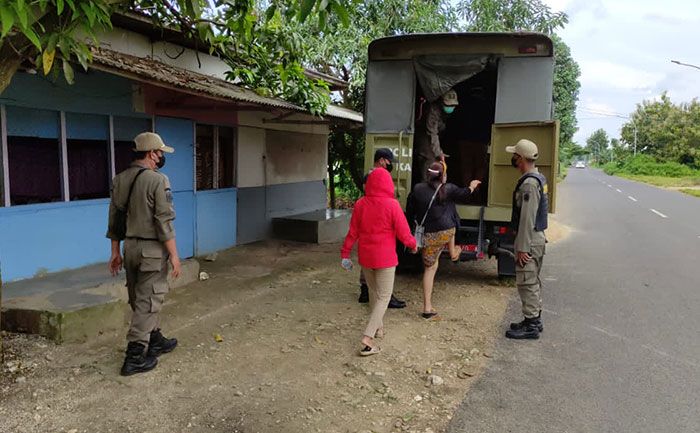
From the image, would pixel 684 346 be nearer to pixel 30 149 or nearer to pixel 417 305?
pixel 417 305

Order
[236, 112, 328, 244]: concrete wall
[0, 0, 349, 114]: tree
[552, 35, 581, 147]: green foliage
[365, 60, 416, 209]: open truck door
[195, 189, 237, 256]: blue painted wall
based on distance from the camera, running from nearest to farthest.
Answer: [0, 0, 349, 114]: tree → [365, 60, 416, 209]: open truck door → [195, 189, 237, 256]: blue painted wall → [236, 112, 328, 244]: concrete wall → [552, 35, 581, 147]: green foliage

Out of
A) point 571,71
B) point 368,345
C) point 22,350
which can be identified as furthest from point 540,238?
point 571,71

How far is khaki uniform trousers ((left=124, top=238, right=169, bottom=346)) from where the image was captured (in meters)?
3.92

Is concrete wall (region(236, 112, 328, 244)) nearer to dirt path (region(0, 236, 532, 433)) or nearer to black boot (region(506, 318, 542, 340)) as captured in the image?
dirt path (region(0, 236, 532, 433))

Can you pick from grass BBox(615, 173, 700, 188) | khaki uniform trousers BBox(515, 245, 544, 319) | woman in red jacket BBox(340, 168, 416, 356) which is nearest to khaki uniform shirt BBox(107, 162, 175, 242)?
woman in red jacket BBox(340, 168, 416, 356)

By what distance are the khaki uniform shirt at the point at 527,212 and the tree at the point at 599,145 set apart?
109 m

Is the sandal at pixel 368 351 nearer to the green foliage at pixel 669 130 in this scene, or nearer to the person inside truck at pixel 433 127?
the person inside truck at pixel 433 127

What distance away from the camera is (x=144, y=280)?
13.0 ft

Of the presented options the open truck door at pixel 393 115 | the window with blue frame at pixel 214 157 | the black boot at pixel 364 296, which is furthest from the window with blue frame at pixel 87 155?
the black boot at pixel 364 296

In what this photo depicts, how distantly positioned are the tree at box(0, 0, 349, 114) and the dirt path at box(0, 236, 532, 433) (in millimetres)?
2198

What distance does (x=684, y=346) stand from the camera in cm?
475

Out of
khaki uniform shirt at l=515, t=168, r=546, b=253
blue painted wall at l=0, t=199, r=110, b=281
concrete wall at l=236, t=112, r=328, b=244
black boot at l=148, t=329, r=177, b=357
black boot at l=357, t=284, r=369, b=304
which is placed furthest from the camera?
concrete wall at l=236, t=112, r=328, b=244

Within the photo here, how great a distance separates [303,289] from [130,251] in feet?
10.1

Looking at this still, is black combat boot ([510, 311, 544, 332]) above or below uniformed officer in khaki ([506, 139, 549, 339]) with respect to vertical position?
below
